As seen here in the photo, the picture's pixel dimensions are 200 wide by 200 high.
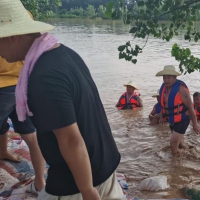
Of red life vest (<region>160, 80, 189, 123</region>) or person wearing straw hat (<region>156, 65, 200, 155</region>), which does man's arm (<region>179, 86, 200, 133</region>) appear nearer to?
person wearing straw hat (<region>156, 65, 200, 155</region>)

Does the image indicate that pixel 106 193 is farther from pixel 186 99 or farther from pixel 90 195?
pixel 186 99

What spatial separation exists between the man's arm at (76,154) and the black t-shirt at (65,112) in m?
0.04

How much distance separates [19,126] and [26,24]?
1.53 meters

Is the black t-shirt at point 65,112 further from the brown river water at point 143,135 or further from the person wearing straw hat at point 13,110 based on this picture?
the brown river water at point 143,135

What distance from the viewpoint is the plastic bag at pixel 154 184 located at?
4.23 metres

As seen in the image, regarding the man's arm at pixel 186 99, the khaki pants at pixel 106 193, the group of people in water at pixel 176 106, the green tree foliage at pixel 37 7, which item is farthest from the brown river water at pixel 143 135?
the green tree foliage at pixel 37 7

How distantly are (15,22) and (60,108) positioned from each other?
0.51 m

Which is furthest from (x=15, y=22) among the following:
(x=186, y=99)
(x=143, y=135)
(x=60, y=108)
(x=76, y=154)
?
(x=143, y=135)

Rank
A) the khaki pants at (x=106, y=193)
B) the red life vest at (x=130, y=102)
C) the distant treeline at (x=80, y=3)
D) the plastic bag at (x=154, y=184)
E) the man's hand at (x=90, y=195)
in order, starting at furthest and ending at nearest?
the distant treeline at (x=80, y=3)
the red life vest at (x=130, y=102)
the plastic bag at (x=154, y=184)
the khaki pants at (x=106, y=193)
the man's hand at (x=90, y=195)

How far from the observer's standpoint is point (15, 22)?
172 cm

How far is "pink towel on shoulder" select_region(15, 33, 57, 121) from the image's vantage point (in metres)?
1.58

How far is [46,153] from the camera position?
176cm

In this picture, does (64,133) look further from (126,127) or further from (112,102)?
(112,102)

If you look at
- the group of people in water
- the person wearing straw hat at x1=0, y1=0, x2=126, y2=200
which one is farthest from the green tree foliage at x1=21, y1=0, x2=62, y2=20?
the person wearing straw hat at x1=0, y1=0, x2=126, y2=200
